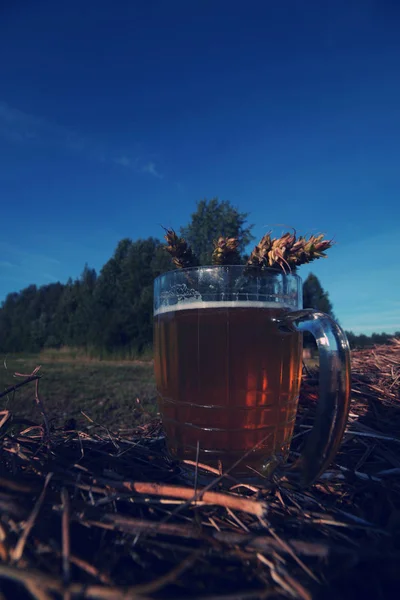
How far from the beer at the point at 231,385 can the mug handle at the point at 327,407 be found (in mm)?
162

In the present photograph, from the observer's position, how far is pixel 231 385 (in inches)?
49.1

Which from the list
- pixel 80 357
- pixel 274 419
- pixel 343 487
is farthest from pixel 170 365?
pixel 80 357

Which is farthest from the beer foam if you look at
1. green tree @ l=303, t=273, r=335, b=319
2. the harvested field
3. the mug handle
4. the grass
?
green tree @ l=303, t=273, r=335, b=319

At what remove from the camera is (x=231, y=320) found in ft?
4.20

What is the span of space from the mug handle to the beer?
162mm

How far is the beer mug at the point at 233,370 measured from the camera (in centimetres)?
125

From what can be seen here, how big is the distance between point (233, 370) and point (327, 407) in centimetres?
30

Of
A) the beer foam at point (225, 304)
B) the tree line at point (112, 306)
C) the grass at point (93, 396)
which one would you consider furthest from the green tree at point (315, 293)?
the beer foam at point (225, 304)

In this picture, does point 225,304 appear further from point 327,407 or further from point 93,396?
point 93,396

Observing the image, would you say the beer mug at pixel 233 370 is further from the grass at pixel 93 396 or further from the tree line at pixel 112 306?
the tree line at pixel 112 306

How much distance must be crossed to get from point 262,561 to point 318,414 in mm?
444

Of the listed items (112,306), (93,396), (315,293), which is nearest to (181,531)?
(93,396)

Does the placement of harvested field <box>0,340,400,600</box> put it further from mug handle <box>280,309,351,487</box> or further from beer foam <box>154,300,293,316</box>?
beer foam <box>154,300,293,316</box>

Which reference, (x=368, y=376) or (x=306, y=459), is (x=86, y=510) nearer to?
(x=306, y=459)
